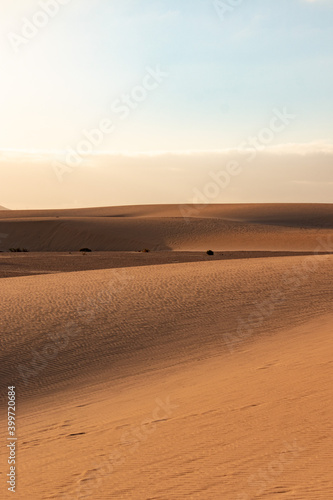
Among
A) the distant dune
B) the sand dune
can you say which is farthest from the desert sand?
the distant dune

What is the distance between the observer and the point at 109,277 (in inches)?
726

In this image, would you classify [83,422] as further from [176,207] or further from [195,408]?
[176,207]

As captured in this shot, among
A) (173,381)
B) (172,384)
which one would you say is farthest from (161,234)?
(172,384)

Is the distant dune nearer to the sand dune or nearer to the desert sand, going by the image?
the desert sand

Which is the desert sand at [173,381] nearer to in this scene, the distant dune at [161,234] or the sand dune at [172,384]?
the sand dune at [172,384]

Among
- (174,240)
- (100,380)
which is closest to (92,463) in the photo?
(100,380)

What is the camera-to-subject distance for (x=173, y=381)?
868cm

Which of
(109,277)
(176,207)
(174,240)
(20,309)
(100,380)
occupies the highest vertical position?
(176,207)

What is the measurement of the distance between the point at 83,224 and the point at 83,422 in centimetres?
5263

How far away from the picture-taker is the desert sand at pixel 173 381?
16.3ft

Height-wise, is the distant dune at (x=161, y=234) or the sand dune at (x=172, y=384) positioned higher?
the distant dune at (x=161, y=234)

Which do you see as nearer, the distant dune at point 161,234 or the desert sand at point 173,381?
the desert sand at point 173,381

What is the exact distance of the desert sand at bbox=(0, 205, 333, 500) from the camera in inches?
196

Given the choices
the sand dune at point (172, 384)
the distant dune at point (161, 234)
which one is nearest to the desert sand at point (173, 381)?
the sand dune at point (172, 384)
